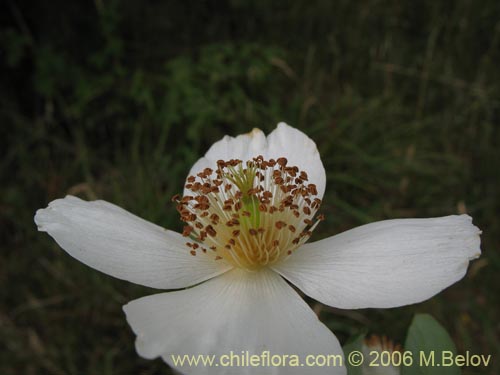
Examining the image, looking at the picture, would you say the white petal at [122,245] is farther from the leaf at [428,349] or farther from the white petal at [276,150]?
the leaf at [428,349]

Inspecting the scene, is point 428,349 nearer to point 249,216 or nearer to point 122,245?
point 249,216

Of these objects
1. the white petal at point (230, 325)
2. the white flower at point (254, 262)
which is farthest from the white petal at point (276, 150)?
the white petal at point (230, 325)

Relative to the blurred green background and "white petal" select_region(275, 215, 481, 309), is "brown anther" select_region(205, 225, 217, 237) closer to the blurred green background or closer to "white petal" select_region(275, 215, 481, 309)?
"white petal" select_region(275, 215, 481, 309)

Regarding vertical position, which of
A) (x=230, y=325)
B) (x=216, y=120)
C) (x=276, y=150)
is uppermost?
(x=276, y=150)

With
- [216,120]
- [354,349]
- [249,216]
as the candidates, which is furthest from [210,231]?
[216,120]

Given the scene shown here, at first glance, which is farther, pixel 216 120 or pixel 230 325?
pixel 216 120

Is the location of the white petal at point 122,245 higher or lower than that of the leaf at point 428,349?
higher

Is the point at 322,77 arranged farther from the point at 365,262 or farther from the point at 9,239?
the point at 365,262
